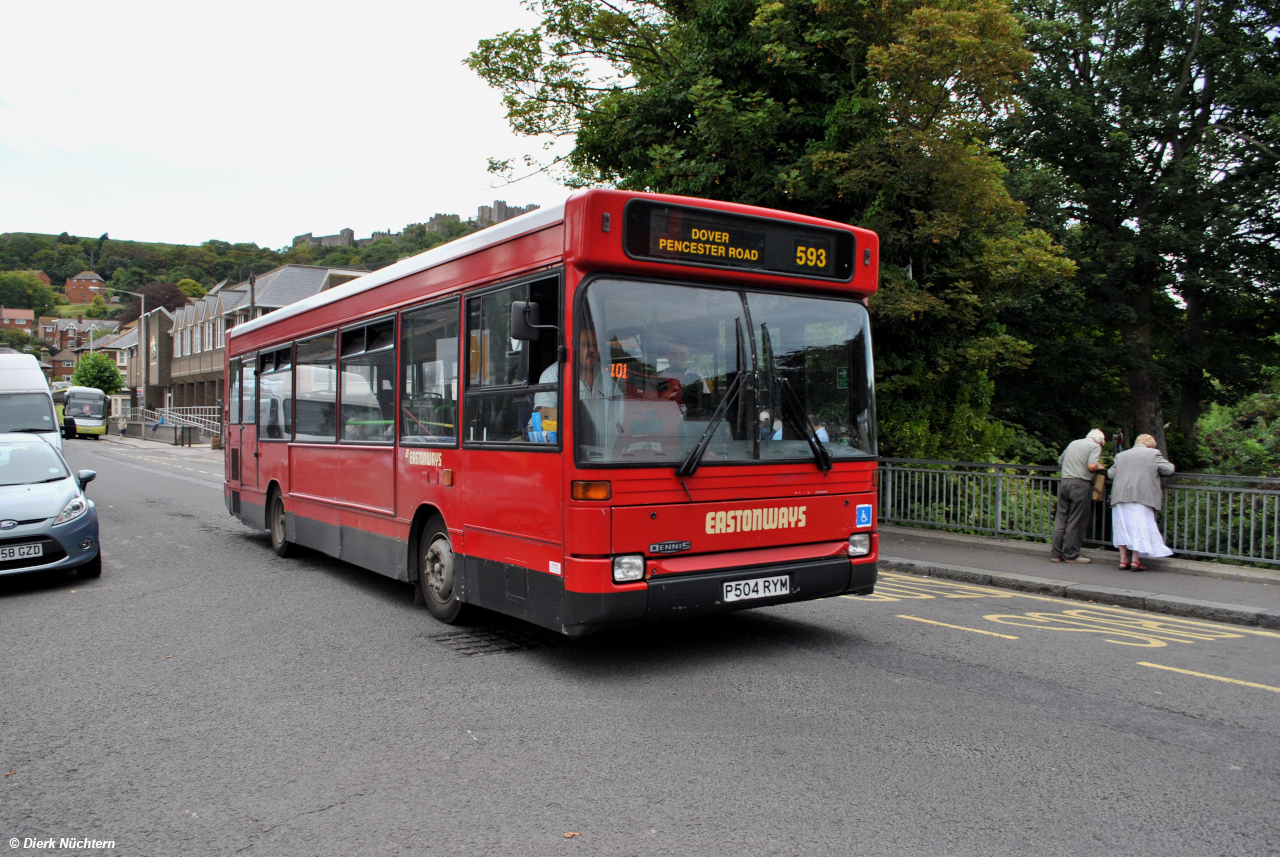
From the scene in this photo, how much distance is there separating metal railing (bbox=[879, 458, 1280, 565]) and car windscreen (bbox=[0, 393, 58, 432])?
50.1 feet

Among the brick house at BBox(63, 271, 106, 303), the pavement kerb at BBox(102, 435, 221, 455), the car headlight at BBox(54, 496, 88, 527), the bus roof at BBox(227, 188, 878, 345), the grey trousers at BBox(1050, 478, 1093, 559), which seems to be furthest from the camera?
the brick house at BBox(63, 271, 106, 303)

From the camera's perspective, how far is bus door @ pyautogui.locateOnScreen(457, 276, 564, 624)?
5641mm

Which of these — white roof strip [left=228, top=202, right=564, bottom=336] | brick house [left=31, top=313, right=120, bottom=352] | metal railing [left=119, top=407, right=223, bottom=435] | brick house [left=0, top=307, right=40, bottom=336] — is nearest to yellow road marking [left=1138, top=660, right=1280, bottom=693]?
white roof strip [left=228, top=202, right=564, bottom=336]

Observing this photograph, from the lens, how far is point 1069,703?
5309 millimetres

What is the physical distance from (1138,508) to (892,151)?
5.99m

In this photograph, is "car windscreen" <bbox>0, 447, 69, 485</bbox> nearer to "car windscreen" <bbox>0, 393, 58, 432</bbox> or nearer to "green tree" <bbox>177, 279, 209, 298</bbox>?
"car windscreen" <bbox>0, 393, 58, 432</bbox>

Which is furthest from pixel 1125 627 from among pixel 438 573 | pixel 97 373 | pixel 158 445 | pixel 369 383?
pixel 97 373

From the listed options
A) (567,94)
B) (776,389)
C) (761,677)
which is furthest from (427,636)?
(567,94)

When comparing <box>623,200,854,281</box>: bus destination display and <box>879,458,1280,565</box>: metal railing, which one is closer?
<box>623,200,854,281</box>: bus destination display

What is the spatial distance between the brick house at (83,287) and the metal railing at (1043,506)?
704ft

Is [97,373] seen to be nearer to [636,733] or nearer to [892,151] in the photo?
[892,151]

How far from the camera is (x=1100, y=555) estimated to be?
11.4 m

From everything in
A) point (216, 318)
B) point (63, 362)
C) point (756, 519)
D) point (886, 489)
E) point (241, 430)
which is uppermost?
point (63, 362)

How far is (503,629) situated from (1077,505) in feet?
25.1
